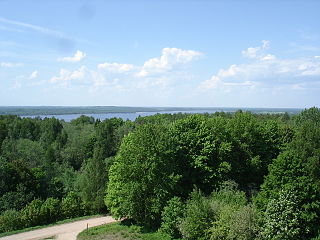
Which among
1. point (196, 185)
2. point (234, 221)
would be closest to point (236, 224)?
point (234, 221)

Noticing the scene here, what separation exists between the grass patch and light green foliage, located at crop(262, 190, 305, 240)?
28.5 feet

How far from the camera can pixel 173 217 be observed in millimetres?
27531

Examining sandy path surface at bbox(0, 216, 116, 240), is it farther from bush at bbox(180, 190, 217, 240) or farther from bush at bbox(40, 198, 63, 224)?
bush at bbox(180, 190, 217, 240)

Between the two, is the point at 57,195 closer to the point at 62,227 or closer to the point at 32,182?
the point at 32,182

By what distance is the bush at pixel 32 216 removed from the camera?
33.2 meters

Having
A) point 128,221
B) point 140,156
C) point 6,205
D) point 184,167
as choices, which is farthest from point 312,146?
point 6,205

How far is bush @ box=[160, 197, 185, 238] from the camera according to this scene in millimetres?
27297

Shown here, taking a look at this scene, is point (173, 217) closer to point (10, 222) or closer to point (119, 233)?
point (119, 233)

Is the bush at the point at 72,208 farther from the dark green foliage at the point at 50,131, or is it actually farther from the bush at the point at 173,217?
the dark green foliage at the point at 50,131

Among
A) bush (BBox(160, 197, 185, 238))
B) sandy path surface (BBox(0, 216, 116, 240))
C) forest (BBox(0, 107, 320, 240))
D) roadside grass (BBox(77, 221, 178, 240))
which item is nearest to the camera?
forest (BBox(0, 107, 320, 240))

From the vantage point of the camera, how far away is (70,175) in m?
51.2

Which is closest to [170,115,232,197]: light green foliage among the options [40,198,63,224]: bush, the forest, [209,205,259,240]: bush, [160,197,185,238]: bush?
the forest

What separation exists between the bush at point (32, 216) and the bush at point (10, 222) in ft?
1.69

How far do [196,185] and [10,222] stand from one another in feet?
62.8
